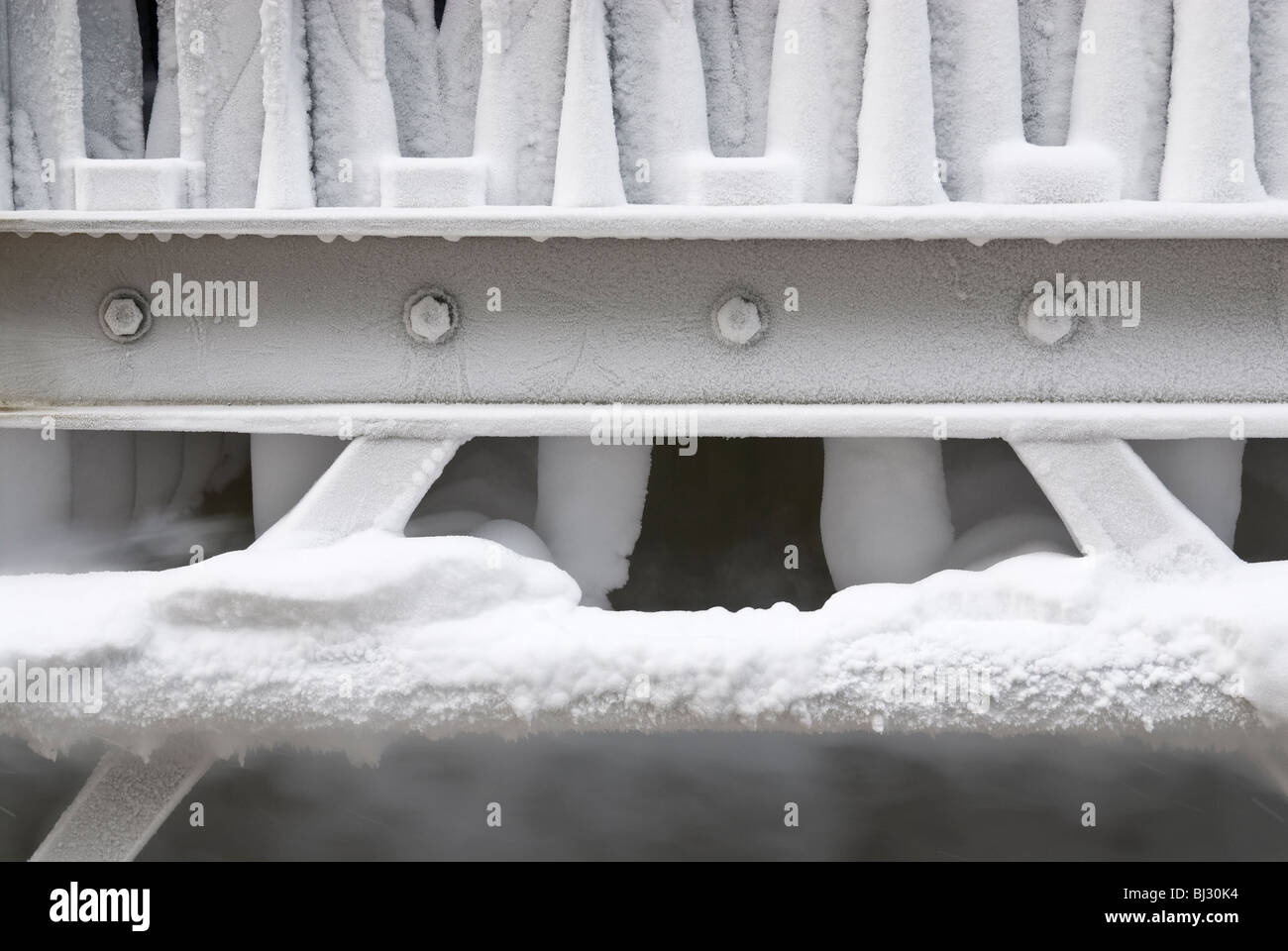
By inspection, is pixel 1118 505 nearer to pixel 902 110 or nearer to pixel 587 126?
pixel 902 110

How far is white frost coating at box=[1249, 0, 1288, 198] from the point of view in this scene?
97 centimetres

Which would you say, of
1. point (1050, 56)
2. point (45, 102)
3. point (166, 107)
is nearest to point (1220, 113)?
point (1050, 56)

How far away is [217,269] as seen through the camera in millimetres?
1014

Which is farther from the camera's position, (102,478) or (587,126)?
(102,478)

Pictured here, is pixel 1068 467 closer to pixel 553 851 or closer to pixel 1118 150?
pixel 1118 150

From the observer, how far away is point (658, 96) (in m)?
0.99

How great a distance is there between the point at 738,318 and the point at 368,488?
0.49 meters

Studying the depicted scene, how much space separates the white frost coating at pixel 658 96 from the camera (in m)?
0.99

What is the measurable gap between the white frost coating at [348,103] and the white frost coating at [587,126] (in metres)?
0.22

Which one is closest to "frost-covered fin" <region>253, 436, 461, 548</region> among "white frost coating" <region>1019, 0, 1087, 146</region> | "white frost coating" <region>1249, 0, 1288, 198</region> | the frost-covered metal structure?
the frost-covered metal structure

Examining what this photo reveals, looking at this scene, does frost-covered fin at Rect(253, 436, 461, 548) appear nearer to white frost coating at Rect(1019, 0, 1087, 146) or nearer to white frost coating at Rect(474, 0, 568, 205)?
white frost coating at Rect(474, 0, 568, 205)

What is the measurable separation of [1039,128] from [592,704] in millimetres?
863

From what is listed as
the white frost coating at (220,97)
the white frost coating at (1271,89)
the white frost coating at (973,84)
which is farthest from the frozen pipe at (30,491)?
the white frost coating at (1271,89)

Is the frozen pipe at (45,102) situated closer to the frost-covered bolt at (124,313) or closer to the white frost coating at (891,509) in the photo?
the frost-covered bolt at (124,313)
